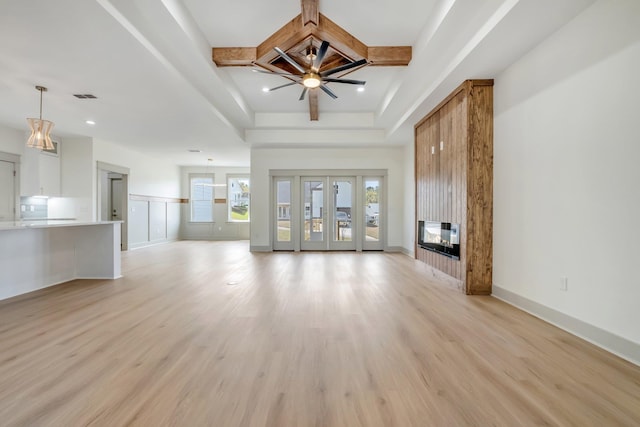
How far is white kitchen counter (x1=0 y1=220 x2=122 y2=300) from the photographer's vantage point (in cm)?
378

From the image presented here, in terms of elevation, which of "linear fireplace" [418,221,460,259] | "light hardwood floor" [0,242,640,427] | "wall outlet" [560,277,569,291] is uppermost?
"linear fireplace" [418,221,460,259]

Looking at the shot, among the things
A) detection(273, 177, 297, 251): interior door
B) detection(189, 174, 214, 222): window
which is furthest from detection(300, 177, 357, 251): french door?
detection(189, 174, 214, 222): window

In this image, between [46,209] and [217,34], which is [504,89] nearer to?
[217,34]

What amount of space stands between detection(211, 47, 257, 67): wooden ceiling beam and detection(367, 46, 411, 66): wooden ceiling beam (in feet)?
5.53

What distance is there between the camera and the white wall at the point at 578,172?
230 cm

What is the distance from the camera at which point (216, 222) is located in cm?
1149

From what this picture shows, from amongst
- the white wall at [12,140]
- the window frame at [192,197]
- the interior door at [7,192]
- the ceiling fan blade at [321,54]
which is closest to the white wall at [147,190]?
the window frame at [192,197]

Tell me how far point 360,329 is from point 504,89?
345cm

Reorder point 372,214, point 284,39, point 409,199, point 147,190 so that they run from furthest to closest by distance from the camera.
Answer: point 147,190
point 372,214
point 409,199
point 284,39

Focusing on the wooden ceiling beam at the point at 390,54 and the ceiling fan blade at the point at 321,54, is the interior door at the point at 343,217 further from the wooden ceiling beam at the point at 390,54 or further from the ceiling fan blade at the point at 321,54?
the ceiling fan blade at the point at 321,54

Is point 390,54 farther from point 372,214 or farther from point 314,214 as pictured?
point 314,214

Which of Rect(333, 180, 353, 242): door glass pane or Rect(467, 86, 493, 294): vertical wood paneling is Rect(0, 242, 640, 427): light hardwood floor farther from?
Rect(333, 180, 353, 242): door glass pane

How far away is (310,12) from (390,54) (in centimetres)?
145

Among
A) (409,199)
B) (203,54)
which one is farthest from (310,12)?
(409,199)
